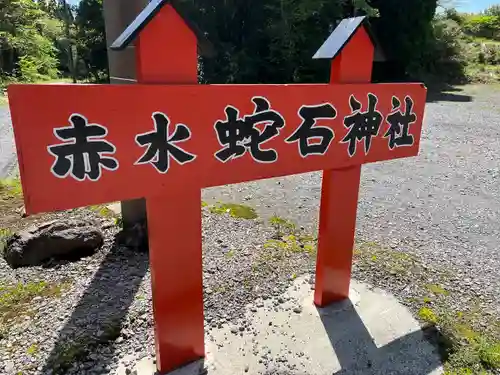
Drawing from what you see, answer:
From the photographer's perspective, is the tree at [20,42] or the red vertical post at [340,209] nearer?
the red vertical post at [340,209]

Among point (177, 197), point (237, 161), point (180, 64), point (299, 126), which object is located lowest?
point (177, 197)

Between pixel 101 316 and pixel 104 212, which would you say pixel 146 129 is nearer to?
pixel 101 316

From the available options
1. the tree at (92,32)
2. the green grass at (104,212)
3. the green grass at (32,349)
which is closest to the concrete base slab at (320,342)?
the green grass at (32,349)

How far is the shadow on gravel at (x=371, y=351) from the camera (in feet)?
8.41

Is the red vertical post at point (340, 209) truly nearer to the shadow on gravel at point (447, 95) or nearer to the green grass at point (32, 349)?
the green grass at point (32, 349)

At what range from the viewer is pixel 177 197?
214 centimetres

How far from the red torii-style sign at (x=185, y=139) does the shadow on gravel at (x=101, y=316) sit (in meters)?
0.55

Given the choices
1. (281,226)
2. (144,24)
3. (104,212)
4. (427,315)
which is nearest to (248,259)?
(281,226)

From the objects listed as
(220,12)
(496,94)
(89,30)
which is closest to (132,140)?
(220,12)

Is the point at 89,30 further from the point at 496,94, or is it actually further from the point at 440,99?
the point at 496,94

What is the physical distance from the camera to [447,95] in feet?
51.0

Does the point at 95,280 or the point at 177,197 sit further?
the point at 95,280

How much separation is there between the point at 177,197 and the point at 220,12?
48.3 feet

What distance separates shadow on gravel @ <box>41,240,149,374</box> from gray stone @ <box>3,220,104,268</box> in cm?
26
